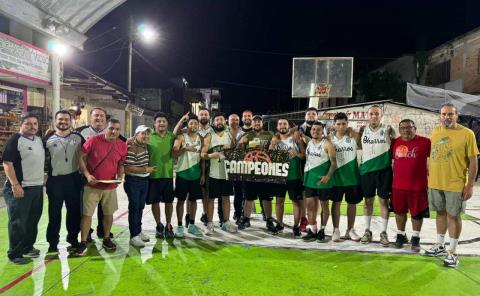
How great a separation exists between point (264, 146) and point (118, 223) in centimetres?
300

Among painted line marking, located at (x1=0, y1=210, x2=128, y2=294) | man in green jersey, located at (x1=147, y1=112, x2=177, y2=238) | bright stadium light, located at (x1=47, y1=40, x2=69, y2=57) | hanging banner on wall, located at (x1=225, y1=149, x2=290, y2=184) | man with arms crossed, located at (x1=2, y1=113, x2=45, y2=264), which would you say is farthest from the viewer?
bright stadium light, located at (x1=47, y1=40, x2=69, y2=57)

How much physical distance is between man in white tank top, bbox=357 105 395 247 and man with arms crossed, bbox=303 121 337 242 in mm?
489

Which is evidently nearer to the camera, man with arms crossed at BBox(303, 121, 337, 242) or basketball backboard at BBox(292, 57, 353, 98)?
man with arms crossed at BBox(303, 121, 337, 242)

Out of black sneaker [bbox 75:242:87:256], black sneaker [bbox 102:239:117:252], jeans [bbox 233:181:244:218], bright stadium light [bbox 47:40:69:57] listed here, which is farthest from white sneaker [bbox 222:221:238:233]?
bright stadium light [bbox 47:40:69:57]

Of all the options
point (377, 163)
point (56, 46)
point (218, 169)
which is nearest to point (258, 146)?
point (218, 169)

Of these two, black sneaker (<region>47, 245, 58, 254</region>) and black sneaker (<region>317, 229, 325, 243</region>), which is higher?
black sneaker (<region>317, 229, 325, 243</region>)

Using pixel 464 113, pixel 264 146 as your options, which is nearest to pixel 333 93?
pixel 464 113

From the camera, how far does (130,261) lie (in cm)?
483

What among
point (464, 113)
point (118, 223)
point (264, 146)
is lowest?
point (118, 223)

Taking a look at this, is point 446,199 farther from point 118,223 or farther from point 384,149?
point 118,223

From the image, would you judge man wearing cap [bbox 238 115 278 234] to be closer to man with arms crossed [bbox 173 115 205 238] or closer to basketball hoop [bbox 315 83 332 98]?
man with arms crossed [bbox 173 115 205 238]

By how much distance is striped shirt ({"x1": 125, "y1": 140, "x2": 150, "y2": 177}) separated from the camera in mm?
5430

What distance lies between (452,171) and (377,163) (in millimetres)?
1045

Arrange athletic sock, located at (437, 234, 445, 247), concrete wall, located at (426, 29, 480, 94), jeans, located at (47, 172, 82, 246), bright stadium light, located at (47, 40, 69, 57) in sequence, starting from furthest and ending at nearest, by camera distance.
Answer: concrete wall, located at (426, 29, 480, 94), bright stadium light, located at (47, 40, 69, 57), athletic sock, located at (437, 234, 445, 247), jeans, located at (47, 172, 82, 246)
